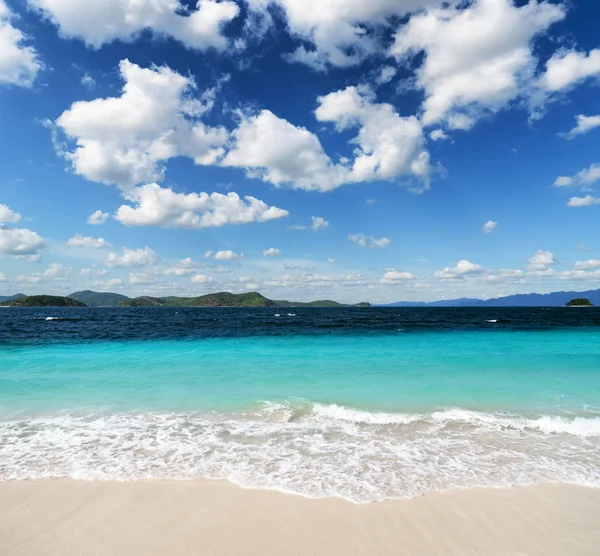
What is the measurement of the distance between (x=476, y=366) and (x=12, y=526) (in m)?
19.8

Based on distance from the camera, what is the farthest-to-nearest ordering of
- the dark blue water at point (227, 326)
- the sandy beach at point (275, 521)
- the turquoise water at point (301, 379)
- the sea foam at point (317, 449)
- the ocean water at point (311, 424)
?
1. the dark blue water at point (227, 326)
2. the turquoise water at point (301, 379)
3. the ocean water at point (311, 424)
4. the sea foam at point (317, 449)
5. the sandy beach at point (275, 521)

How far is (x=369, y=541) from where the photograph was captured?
4695mm

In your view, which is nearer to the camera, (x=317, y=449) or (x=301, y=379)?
(x=317, y=449)

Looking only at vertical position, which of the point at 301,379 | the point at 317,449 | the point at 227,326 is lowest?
the point at 227,326

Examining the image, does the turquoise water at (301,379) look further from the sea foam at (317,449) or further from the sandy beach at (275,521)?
the sandy beach at (275,521)

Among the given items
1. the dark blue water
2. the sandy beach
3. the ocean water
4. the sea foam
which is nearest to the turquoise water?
the ocean water

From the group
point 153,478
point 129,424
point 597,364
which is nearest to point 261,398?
point 129,424

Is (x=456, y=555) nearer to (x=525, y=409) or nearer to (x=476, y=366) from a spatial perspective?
(x=525, y=409)

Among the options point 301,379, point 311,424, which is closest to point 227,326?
point 301,379

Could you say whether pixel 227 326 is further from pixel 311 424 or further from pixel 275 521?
pixel 275 521

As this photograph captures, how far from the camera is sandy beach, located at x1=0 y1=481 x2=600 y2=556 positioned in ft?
15.1

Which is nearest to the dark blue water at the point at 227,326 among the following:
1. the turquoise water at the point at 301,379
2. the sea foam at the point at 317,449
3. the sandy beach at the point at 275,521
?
the turquoise water at the point at 301,379

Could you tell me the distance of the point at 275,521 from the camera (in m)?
5.11

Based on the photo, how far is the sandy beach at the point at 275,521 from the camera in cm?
461
